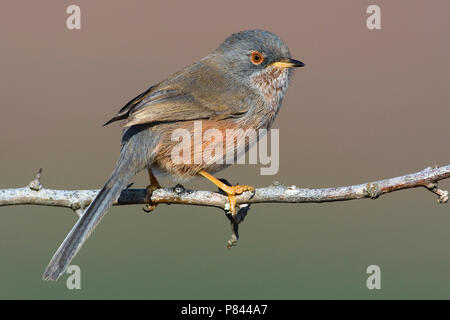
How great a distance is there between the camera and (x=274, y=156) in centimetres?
411

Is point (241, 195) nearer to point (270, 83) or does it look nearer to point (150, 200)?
Result: point (150, 200)

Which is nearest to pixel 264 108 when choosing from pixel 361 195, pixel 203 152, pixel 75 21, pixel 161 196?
pixel 203 152

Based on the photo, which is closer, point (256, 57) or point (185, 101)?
point (185, 101)

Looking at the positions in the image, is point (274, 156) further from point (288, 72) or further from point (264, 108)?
point (288, 72)

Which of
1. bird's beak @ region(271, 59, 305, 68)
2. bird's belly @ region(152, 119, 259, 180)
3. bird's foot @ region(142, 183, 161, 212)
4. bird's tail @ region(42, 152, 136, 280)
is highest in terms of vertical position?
bird's beak @ region(271, 59, 305, 68)

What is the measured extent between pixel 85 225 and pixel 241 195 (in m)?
0.99

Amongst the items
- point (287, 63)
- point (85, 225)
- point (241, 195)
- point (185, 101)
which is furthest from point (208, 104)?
point (85, 225)

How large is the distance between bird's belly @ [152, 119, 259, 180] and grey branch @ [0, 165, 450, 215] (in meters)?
0.22

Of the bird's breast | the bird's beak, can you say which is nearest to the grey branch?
the bird's breast

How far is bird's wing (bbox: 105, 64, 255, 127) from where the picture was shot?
3715 mm

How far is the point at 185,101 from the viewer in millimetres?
3924

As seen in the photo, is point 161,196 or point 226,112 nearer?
point 161,196

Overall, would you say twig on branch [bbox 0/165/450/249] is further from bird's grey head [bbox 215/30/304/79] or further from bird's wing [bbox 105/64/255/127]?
bird's grey head [bbox 215/30/304/79]

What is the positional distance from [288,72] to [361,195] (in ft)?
4.92
